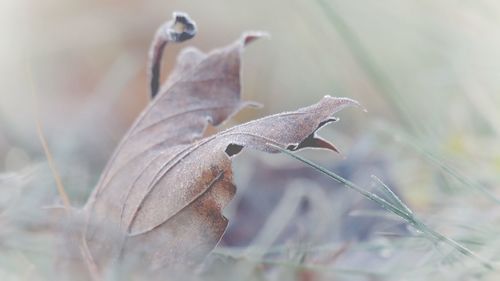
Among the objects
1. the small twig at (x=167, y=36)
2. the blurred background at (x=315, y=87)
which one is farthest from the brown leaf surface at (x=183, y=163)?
the blurred background at (x=315, y=87)

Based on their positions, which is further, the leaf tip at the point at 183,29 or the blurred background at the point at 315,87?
the blurred background at the point at 315,87

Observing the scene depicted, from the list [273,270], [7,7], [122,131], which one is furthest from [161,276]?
[7,7]

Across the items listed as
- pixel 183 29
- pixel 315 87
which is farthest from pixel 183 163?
pixel 315 87

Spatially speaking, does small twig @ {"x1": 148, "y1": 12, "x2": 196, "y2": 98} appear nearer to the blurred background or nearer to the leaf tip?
the leaf tip

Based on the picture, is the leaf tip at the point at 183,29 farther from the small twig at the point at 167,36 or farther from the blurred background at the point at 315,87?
the blurred background at the point at 315,87

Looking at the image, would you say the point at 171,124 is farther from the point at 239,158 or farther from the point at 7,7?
the point at 7,7

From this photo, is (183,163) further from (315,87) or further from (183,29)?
(315,87)
